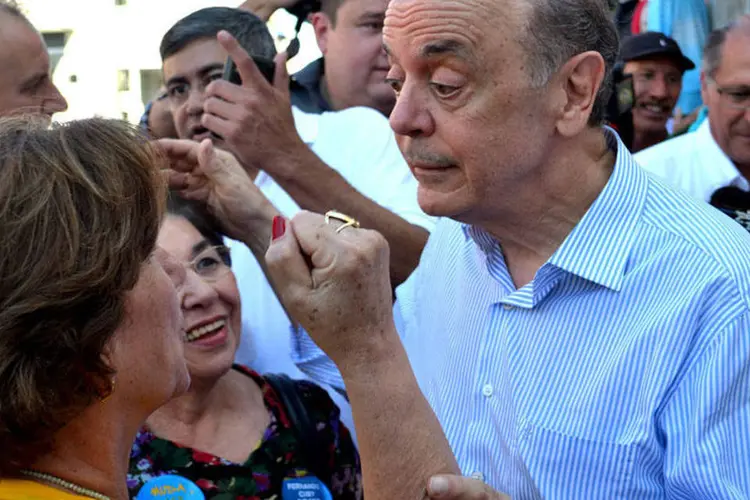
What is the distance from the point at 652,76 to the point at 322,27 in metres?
1.94

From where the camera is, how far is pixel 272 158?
9.95 feet

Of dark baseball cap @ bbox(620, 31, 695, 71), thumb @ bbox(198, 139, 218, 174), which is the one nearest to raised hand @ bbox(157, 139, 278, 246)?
thumb @ bbox(198, 139, 218, 174)

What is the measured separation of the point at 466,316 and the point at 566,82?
1.83ft

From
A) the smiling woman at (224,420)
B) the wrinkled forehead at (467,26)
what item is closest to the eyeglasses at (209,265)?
the smiling woman at (224,420)

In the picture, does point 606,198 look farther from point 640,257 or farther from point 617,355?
A: point 617,355

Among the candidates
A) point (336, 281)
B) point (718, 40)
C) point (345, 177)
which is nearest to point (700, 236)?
point (336, 281)

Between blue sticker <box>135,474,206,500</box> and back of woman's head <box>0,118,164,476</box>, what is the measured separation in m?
0.87

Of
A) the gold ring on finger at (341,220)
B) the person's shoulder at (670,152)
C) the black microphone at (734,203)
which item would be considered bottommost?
the person's shoulder at (670,152)

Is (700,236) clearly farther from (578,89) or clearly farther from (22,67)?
(22,67)

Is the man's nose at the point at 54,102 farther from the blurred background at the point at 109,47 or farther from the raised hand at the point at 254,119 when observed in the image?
the blurred background at the point at 109,47

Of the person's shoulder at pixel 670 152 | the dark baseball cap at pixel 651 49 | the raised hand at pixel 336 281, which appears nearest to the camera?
the raised hand at pixel 336 281

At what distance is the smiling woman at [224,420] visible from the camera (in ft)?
8.39

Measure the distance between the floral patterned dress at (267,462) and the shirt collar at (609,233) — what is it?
897mm

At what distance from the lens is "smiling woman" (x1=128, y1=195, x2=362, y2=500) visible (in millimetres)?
2557
